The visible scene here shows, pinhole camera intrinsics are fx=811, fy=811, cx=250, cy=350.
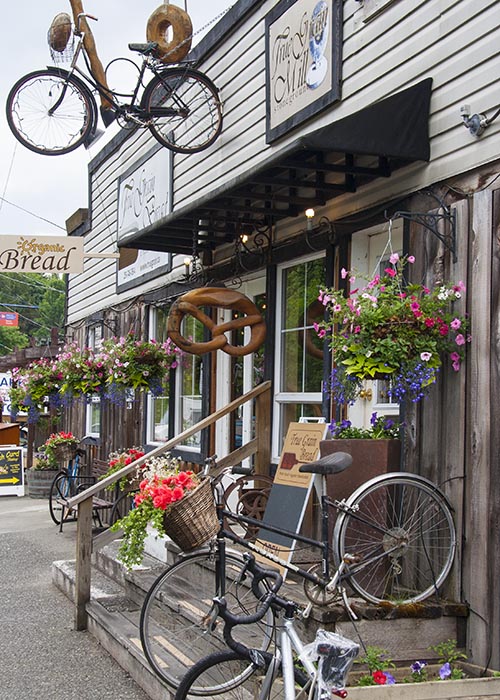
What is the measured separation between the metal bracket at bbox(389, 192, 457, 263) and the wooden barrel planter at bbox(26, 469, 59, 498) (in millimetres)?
10728

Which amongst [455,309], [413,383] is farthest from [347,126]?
[413,383]

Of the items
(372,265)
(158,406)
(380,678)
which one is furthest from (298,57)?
(158,406)

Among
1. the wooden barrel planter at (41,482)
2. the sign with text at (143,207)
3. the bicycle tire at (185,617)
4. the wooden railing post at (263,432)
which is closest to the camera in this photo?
the bicycle tire at (185,617)

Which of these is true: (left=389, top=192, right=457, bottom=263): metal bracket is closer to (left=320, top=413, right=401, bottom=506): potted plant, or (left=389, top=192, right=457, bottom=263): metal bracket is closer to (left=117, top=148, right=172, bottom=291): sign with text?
(left=320, top=413, right=401, bottom=506): potted plant

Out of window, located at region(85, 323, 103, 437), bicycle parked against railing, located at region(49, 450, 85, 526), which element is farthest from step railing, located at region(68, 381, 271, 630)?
window, located at region(85, 323, 103, 437)

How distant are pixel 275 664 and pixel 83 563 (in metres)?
3.40

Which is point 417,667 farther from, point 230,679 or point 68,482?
point 68,482

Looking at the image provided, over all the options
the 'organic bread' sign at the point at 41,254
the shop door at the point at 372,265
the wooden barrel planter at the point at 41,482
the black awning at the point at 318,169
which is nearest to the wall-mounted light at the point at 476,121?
the black awning at the point at 318,169

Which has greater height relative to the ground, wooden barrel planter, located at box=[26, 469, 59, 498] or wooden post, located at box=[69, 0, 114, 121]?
wooden post, located at box=[69, 0, 114, 121]

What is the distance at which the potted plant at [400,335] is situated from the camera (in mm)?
4473

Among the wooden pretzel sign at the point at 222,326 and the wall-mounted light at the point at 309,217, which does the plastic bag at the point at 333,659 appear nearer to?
the wall-mounted light at the point at 309,217

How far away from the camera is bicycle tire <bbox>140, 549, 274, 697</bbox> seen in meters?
4.33

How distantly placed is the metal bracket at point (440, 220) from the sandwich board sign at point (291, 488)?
5.07 ft

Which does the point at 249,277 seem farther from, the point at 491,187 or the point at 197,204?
the point at 491,187
